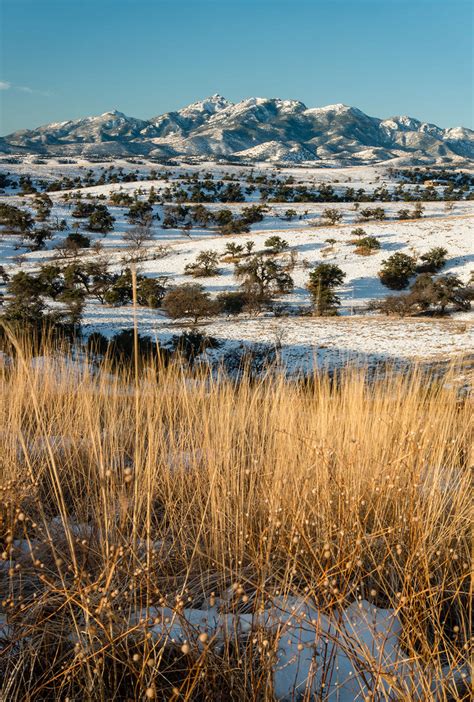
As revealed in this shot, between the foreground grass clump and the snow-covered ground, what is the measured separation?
12.6 feet

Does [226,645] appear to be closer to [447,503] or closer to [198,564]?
[198,564]

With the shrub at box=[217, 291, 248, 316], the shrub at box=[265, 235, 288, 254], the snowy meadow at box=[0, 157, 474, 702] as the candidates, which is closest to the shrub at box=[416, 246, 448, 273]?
the snowy meadow at box=[0, 157, 474, 702]

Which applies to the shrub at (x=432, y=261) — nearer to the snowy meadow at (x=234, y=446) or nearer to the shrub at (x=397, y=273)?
the snowy meadow at (x=234, y=446)

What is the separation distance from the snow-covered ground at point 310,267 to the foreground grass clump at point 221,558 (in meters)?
3.83

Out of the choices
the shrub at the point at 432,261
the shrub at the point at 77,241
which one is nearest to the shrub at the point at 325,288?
the shrub at the point at 432,261

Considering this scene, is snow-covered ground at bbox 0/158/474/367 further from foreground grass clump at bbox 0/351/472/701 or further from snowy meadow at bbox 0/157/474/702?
foreground grass clump at bbox 0/351/472/701

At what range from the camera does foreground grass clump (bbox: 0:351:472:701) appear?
4.15 ft

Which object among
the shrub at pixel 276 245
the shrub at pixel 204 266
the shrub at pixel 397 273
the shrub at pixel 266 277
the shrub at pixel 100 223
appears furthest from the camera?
the shrub at pixel 100 223

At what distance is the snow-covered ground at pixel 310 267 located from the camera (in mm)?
12727

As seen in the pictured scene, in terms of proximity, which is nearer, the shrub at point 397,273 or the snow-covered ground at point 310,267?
the snow-covered ground at point 310,267

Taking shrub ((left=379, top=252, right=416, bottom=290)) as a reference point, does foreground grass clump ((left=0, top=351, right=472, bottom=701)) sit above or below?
below

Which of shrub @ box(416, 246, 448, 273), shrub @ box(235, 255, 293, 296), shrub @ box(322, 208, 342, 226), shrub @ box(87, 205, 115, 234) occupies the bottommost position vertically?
shrub @ box(235, 255, 293, 296)

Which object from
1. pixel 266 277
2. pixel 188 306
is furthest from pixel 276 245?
pixel 188 306

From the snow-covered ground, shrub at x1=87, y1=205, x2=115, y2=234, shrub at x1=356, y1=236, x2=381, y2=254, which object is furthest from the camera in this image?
shrub at x1=87, y1=205, x2=115, y2=234
